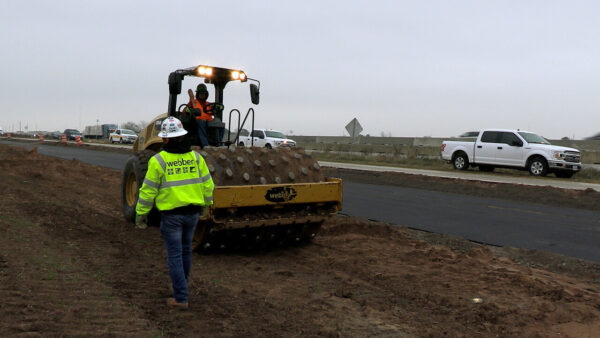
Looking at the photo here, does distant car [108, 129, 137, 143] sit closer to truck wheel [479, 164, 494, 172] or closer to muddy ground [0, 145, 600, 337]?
truck wheel [479, 164, 494, 172]

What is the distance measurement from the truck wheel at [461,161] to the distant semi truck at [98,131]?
57963mm

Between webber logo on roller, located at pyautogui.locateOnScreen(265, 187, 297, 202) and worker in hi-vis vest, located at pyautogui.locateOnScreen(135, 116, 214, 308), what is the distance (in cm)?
156

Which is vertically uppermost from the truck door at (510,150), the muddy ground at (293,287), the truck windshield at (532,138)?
the truck windshield at (532,138)

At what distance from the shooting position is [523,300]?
5.92 metres

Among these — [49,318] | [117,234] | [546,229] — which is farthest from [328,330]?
[546,229]

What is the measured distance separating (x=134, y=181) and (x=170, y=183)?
3.56 meters

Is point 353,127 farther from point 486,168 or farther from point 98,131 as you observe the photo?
point 98,131

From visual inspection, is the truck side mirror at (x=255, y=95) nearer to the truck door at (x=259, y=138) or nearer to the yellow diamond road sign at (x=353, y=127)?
→ the yellow diamond road sign at (x=353, y=127)

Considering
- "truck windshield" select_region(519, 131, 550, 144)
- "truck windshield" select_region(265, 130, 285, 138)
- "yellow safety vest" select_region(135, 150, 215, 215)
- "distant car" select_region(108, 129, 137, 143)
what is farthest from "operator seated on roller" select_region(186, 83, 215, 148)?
"distant car" select_region(108, 129, 137, 143)

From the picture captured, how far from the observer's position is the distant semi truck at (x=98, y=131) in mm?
75500

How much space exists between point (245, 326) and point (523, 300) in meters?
3.03

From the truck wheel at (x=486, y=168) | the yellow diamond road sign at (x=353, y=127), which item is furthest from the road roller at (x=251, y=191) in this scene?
the yellow diamond road sign at (x=353, y=127)

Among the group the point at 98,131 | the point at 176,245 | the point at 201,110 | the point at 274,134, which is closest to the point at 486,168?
the point at 274,134

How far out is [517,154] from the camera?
23359 mm
